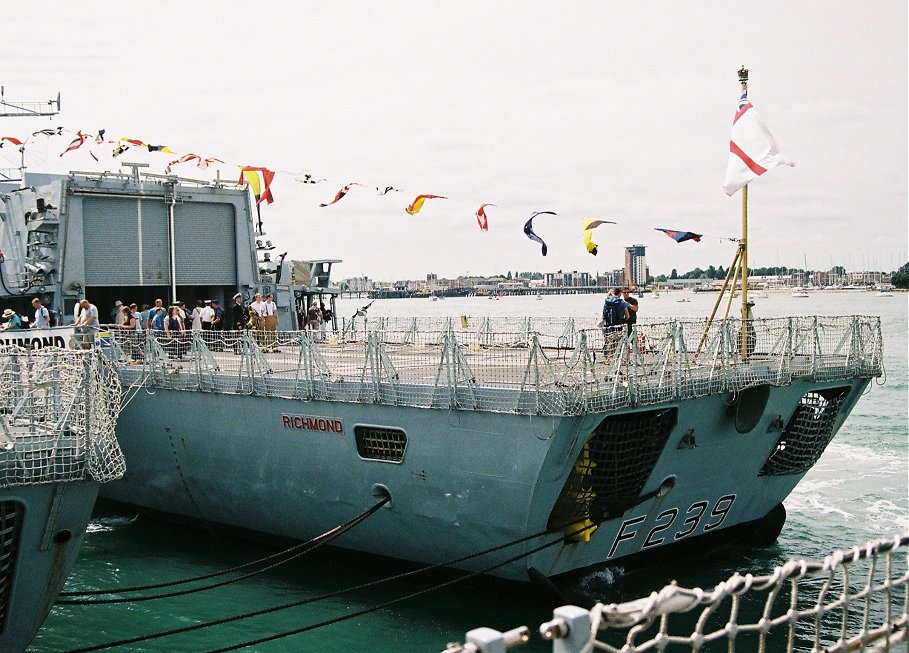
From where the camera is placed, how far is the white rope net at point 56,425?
10203mm

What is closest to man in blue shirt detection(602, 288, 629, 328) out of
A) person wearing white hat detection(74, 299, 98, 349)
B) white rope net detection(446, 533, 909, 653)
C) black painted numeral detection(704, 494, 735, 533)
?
black painted numeral detection(704, 494, 735, 533)

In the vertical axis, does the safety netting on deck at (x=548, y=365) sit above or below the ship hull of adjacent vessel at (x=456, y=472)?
above

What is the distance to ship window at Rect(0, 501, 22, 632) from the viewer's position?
10.4 meters

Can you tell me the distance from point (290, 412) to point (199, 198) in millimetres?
10408

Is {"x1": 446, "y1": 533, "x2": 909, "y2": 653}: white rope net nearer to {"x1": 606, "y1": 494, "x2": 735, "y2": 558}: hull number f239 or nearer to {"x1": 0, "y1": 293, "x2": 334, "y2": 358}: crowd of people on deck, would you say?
{"x1": 606, "y1": 494, "x2": 735, "y2": 558}: hull number f239

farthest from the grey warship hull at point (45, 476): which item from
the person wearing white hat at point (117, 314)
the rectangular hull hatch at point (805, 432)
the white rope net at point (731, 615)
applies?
the rectangular hull hatch at point (805, 432)

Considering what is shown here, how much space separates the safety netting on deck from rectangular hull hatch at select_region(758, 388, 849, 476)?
834mm

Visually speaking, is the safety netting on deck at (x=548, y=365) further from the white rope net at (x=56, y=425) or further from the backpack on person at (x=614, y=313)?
the white rope net at (x=56, y=425)

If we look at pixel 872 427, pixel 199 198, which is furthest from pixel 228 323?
pixel 872 427

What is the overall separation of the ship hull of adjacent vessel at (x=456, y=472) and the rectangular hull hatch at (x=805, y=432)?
162mm

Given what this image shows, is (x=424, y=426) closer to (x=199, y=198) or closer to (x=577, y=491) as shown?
(x=577, y=491)

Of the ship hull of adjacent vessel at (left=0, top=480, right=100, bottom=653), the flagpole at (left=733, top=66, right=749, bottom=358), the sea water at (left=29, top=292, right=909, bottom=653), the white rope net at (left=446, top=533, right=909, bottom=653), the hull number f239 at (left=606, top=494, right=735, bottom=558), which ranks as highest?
the flagpole at (left=733, top=66, right=749, bottom=358)

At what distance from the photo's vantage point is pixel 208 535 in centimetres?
1864

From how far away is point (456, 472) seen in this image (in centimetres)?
1390
